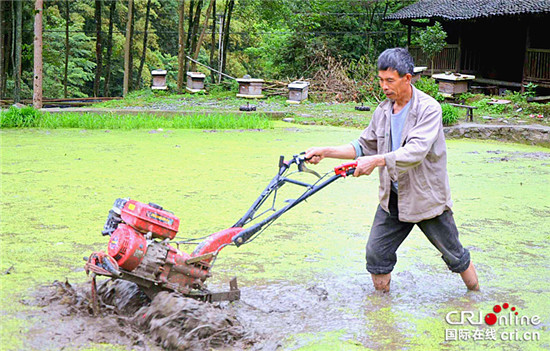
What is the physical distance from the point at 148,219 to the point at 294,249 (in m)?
1.51

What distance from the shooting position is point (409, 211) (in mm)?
3354

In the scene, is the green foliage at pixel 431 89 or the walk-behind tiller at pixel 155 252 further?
the green foliage at pixel 431 89

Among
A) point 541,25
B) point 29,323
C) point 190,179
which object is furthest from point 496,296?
point 541,25

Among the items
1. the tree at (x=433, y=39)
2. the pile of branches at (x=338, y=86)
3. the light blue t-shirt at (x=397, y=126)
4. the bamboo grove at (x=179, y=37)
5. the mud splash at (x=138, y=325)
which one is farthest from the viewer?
the bamboo grove at (x=179, y=37)

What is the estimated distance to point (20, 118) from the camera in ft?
32.6

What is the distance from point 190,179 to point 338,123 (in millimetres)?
5701

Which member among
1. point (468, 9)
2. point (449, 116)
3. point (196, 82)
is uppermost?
point (468, 9)

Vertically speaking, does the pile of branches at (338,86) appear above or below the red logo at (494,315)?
above

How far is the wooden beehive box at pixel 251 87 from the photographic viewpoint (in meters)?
15.8

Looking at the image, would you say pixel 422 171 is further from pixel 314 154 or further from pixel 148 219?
pixel 148 219

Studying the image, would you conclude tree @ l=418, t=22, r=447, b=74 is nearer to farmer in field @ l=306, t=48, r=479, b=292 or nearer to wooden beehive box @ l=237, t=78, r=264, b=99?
wooden beehive box @ l=237, t=78, r=264, b=99

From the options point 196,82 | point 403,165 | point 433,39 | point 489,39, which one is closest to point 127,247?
point 403,165

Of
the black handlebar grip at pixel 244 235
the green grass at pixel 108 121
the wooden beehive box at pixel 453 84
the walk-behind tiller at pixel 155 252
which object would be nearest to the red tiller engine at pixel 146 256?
the walk-behind tiller at pixel 155 252

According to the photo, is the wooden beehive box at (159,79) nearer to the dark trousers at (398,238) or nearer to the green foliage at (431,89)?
the green foliage at (431,89)
